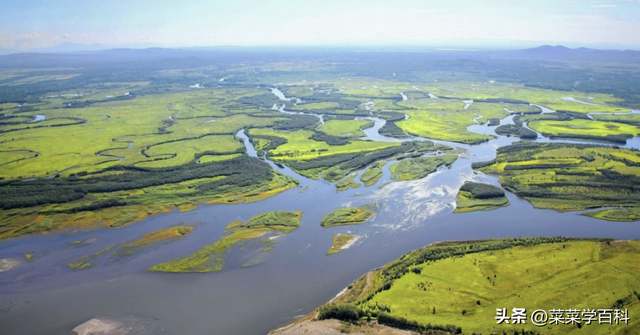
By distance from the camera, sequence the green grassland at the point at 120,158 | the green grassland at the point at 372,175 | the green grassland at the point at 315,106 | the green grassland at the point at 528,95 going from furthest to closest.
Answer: the green grassland at the point at 315,106 → the green grassland at the point at 528,95 → the green grassland at the point at 372,175 → the green grassland at the point at 120,158

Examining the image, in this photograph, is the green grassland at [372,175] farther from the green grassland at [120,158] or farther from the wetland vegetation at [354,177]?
the green grassland at [120,158]

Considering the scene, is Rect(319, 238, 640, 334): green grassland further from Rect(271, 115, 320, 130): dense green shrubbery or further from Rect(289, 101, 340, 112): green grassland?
Rect(289, 101, 340, 112): green grassland

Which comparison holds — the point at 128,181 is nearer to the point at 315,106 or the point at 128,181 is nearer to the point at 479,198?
the point at 479,198

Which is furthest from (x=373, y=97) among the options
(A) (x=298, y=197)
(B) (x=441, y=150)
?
(A) (x=298, y=197)

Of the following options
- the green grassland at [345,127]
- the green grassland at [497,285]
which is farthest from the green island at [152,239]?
the green grassland at [345,127]

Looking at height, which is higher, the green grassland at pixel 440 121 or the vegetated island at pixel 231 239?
the green grassland at pixel 440 121

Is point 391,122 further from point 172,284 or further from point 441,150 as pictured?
point 172,284
